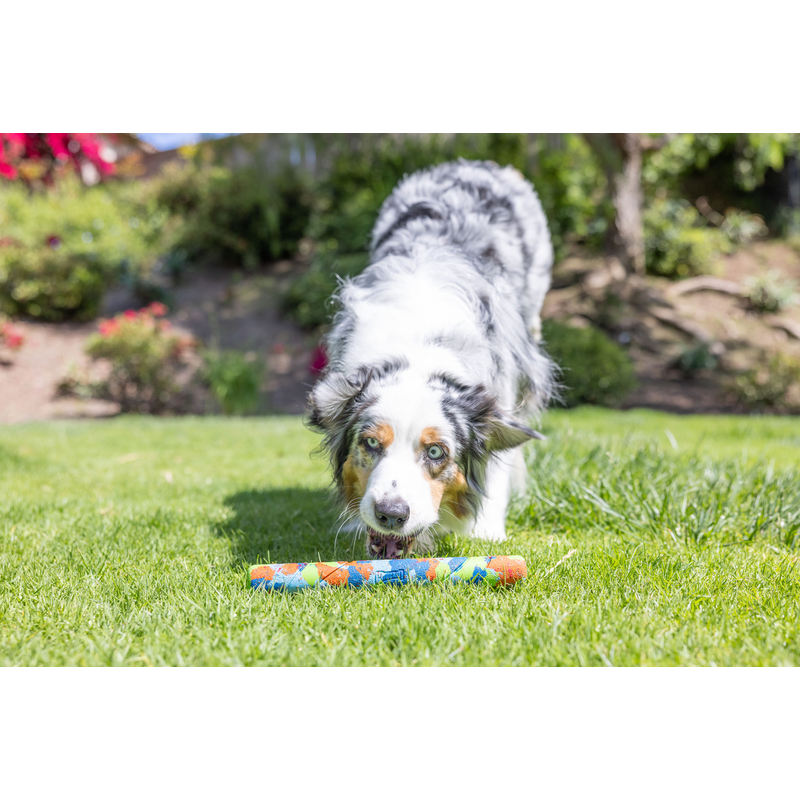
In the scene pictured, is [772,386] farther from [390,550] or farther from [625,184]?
[390,550]

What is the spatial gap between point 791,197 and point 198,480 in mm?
15028

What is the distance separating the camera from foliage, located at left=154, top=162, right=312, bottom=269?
14.6 metres

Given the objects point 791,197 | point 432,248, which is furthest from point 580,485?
point 791,197

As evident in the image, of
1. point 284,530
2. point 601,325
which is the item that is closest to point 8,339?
point 284,530

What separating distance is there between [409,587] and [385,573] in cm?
12

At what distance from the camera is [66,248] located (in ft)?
40.8

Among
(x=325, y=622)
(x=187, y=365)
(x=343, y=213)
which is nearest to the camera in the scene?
(x=325, y=622)

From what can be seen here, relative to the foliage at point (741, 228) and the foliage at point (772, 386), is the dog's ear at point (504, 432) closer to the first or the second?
the foliage at point (772, 386)

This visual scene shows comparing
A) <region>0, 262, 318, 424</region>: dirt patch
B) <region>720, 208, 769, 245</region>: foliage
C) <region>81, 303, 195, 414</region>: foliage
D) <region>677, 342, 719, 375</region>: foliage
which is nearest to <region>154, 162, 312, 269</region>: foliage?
<region>0, 262, 318, 424</region>: dirt patch

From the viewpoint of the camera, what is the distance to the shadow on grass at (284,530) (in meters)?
3.22

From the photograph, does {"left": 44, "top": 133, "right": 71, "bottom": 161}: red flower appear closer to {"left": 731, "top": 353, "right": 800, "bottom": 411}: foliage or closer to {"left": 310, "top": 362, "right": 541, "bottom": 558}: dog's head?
{"left": 310, "top": 362, "right": 541, "bottom": 558}: dog's head

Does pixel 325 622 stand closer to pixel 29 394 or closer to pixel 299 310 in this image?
pixel 29 394

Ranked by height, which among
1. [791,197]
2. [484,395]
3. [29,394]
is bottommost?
[29,394]

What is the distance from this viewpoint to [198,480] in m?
4.98
